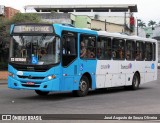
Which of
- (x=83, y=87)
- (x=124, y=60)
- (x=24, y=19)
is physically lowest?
(x=83, y=87)

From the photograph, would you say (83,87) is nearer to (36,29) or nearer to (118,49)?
(36,29)

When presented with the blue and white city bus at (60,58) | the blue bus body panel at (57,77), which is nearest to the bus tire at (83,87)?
the blue and white city bus at (60,58)

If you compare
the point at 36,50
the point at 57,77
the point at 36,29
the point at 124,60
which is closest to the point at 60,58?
the point at 57,77

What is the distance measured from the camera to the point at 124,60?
22094mm

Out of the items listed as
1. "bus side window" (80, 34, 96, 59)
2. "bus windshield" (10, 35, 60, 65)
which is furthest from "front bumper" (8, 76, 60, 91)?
"bus side window" (80, 34, 96, 59)

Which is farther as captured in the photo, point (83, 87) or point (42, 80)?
point (83, 87)

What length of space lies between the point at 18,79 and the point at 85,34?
3710mm

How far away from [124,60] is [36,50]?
686cm

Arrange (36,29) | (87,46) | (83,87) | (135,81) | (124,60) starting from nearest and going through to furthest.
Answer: (36,29)
(83,87)
(87,46)
(124,60)
(135,81)

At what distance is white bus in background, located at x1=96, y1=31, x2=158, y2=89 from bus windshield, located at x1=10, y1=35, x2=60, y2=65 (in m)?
3.51

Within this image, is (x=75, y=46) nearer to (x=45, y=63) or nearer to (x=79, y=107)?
(x=45, y=63)

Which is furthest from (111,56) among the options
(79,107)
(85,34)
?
(79,107)

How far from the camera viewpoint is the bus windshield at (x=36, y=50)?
16.5 meters

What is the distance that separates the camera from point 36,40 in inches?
657
